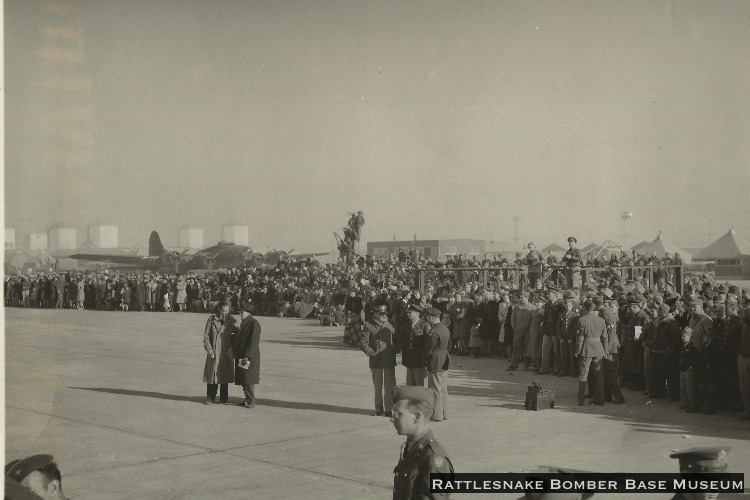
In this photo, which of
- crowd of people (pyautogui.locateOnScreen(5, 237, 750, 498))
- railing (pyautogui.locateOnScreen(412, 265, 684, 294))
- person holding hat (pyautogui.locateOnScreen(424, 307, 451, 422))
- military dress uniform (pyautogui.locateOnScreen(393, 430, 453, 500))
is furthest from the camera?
railing (pyautogui.locateOnScreen(412, 265, 684, 294))

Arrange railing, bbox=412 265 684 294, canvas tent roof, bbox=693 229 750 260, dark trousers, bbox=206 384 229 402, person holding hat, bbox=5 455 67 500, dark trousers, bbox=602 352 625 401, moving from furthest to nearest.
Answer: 1. canvas tent roof, bbox=693 229 750 260
2. railing, bbox=412 265 684 294
3. dark trousers, bbox=206 384 229 402
4. dark trousers, bbox=602 352 625 401
5. person holding hat, bbox=5 455 67 500

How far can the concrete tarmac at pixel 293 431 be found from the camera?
7.92 meters

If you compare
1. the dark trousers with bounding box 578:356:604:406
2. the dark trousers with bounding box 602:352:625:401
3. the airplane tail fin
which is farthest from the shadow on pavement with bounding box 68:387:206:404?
the airplane tail fin

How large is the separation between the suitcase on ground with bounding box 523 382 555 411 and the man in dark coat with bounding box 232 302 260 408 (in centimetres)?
411

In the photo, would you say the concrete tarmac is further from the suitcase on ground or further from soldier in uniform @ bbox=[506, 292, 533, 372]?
soldier in uniform @ bbox=[506, 292, 533, 372]

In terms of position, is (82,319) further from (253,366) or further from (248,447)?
(248,447)

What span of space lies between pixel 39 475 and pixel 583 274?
17650 millimetres

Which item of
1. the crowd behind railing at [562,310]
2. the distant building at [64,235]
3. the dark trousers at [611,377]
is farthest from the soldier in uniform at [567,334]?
the distant building at [64,235]

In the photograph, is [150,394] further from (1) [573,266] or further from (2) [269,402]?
(1) [573,266]

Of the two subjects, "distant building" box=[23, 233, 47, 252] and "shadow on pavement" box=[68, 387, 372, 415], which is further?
"distant building" box=[23, 233, 47, 252]

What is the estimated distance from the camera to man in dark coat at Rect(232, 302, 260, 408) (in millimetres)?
11975

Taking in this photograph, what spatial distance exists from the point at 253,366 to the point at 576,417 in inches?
192

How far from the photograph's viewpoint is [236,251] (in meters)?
53.2

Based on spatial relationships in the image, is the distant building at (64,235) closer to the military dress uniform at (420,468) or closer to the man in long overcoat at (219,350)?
the man in long overcoat at (219,350)
